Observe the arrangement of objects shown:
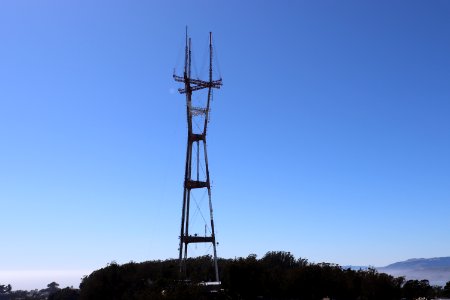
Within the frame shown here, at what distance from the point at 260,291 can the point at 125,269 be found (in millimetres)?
39524

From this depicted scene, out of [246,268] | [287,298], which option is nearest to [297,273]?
[287,298]

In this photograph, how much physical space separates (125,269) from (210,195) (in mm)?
45693

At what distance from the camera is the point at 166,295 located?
151ft

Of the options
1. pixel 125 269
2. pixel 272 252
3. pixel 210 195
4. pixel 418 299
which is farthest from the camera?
pixel 272 252

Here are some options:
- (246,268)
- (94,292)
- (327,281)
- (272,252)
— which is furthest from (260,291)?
(272,252)

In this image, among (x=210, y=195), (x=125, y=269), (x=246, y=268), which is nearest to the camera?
(x=210, y=195)

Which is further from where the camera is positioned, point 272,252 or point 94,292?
point 272,252

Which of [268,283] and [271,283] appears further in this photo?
[271,283]

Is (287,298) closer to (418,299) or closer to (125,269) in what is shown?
(418,299)

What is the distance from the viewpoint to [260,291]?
75562 mm

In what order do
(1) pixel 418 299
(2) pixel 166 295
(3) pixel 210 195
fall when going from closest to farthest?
(2) pixel 166 295, (3) pixel 210 195, (1) pixel 418 299

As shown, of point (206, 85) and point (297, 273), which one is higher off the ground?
point (206, 85)

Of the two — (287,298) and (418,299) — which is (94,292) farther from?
(418,299)

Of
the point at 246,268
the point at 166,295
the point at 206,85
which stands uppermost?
the point at 206,85
